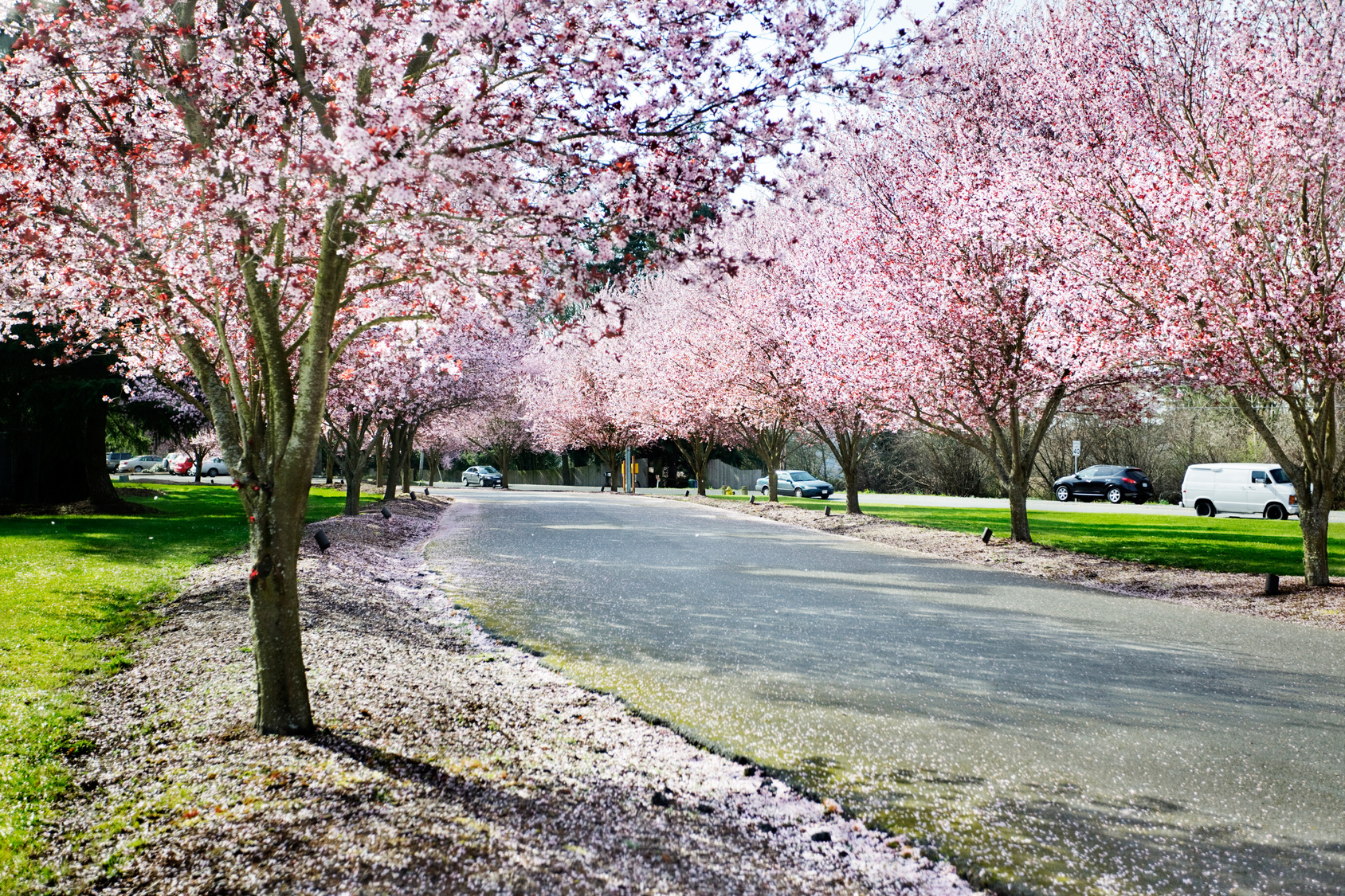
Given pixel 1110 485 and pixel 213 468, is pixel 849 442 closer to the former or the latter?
pixel 1110 485

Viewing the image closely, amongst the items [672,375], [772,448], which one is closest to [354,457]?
[672,375]

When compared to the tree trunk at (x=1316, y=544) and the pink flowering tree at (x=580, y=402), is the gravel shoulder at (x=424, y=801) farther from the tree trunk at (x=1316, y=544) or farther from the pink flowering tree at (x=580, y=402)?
the pink flowering tree at (x=580, y=402)

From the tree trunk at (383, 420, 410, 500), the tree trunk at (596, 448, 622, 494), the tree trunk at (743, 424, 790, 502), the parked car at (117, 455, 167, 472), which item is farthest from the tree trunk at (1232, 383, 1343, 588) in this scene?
the parked car at (117, 455, 167, 472)

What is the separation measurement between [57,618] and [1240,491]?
31.6m

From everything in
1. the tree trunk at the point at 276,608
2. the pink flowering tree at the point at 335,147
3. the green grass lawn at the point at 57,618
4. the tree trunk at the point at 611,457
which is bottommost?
the green grass lawn at the point at 57,618

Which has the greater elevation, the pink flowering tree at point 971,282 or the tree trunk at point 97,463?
the pink flowering tree at point 971,282

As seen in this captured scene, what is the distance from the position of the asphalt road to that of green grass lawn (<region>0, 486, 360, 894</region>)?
3.46 metres

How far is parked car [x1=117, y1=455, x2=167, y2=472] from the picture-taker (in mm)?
66219

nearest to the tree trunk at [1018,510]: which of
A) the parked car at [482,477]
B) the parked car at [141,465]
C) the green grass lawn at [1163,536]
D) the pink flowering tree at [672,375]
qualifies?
the green grass lawn at [1163,536]

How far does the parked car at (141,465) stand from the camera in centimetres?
6622

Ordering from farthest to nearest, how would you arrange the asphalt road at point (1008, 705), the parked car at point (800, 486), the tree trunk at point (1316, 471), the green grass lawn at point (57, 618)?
the parked car at point (800, 486) → the tree trunk at point (1316, 471) → the green grass lawn at point (57, 618) → the asphalt road at point (1008, 705)

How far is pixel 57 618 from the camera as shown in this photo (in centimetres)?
827

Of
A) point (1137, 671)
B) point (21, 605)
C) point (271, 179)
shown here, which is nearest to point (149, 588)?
point (21, 605)

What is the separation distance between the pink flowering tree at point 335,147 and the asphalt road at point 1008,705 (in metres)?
3.10
